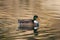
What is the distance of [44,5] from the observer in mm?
2943

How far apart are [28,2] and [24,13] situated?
144mm

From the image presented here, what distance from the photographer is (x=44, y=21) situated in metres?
2.88

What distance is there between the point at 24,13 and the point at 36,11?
0.14m

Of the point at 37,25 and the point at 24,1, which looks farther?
the point at 24,1

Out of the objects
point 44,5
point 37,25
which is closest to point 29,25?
point 37,25

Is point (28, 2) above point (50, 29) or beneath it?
above

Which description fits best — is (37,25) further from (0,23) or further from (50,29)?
(0,23)

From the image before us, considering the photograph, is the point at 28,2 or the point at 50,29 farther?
the point at 28,2

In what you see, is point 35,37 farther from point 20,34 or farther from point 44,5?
point 44,5

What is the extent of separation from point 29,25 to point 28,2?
0.32m

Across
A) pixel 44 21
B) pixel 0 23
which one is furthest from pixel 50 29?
pixel 0 23

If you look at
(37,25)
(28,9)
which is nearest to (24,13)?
(28,9)

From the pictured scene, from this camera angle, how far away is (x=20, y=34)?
9.21 ft

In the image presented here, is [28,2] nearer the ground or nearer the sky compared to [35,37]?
nearer the sky
